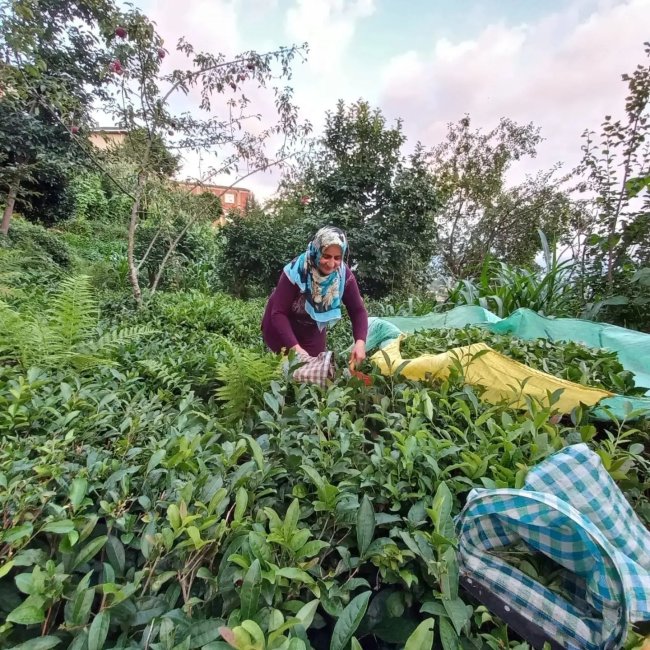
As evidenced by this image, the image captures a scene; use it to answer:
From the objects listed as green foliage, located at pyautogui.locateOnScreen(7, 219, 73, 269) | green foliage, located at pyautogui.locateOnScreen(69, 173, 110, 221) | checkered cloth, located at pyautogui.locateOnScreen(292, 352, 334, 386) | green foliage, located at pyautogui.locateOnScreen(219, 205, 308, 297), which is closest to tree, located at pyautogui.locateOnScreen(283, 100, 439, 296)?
green foliage, located at pyautogui.locateOnScreen(219, 205, 308, 297)

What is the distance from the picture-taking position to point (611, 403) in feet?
4.42

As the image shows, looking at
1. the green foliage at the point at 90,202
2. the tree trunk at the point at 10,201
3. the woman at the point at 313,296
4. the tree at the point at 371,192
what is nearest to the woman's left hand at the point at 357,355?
the woman at the point at 313,296

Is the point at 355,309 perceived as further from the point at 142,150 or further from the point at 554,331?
the point at 142,150

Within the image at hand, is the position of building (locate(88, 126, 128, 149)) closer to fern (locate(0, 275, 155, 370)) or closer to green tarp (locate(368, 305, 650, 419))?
fern (locate(0, 275, 155, 370))

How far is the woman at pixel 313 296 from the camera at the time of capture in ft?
7.59

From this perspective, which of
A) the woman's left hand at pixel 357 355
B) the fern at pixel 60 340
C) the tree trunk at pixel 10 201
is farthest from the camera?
the tree trunk at pixel 10 201

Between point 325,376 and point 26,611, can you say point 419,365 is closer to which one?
point 325,376

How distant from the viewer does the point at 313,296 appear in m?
2.45

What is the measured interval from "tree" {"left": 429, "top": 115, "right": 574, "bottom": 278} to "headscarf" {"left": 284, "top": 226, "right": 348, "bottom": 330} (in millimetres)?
8457

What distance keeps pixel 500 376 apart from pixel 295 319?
1.41 meters

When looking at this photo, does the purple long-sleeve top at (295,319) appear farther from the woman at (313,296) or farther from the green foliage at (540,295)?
the green foliage at (540,295)

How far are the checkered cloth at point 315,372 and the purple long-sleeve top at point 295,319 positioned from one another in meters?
0.55

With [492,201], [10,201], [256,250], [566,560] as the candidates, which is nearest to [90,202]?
[10,201]

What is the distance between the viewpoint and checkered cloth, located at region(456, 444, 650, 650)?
2.05 feet
